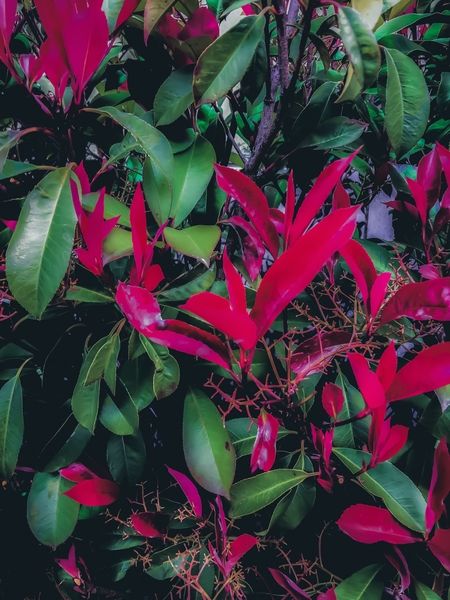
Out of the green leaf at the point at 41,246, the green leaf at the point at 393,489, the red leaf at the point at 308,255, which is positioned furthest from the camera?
the green leaf at the point at 393,489

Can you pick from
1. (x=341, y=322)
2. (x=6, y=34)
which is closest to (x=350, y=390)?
(x=341, y=322)

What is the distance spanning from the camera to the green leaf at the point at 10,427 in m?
0.56

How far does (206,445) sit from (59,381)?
0.26m

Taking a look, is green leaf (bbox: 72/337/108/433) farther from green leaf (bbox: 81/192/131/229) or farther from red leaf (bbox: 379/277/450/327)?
red leaf (bbox: 379/277/450/327)

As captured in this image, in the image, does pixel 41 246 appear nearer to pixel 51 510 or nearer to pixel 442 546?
pixel 51 510

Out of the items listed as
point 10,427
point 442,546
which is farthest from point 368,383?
point 10,427

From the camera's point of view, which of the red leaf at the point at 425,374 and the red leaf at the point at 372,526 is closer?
the red leaf at the point at 425,374

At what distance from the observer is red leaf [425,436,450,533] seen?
456 millimetres

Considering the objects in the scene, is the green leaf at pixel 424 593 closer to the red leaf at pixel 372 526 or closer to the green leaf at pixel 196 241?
the red leaf at pixel 372 526

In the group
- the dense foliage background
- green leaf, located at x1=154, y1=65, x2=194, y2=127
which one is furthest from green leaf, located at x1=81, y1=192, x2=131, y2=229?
green leaf, located at x1=154, y1=65, x2=194, y2=127

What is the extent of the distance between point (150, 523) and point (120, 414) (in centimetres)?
18

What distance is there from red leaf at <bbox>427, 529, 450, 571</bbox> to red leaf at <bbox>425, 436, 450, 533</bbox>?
1cm

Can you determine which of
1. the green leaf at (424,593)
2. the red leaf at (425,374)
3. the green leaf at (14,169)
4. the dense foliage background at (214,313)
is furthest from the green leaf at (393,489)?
the green leaf at (14,169)

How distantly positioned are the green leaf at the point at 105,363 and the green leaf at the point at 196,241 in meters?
0.12
